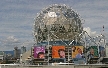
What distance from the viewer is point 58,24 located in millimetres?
126750

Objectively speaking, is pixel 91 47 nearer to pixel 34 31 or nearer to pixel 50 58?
pixel 50 58

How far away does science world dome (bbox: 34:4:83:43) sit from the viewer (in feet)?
416

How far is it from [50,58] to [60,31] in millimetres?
21262

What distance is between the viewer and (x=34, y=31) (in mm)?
134500

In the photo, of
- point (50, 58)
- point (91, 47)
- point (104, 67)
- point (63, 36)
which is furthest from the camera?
point (63, 36)

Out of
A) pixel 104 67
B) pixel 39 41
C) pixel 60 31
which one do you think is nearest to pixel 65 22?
pixel 60 31

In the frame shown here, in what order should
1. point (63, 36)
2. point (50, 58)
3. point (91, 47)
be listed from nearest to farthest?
point (50, 58) → point (91, 47) → point (63, 36)

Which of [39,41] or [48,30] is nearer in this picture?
[48,30]

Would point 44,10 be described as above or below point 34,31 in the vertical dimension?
above

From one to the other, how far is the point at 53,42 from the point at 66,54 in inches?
500

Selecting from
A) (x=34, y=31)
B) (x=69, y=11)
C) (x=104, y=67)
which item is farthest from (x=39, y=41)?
(x=104, y=67)

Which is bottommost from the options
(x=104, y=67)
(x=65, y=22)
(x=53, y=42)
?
(x=104, y=67)

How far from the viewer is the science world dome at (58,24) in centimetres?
12675

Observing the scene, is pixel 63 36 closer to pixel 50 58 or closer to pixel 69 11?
pixel 69 11
